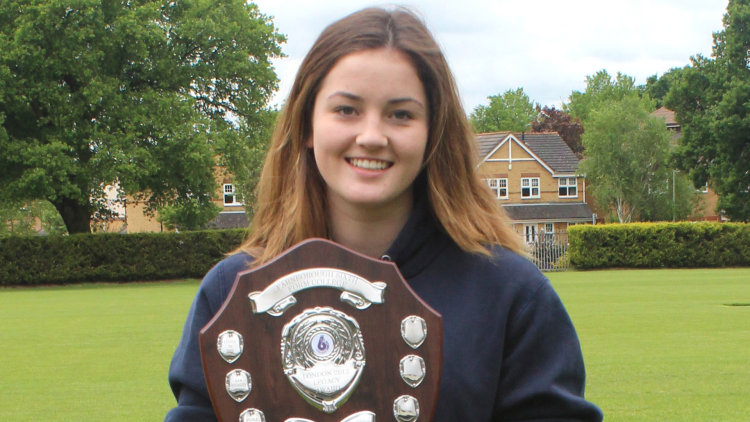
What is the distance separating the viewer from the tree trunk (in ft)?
108

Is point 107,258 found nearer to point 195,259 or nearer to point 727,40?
point 195,259

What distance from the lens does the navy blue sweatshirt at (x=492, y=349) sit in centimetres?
202

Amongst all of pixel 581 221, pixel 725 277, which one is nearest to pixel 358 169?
pixel 725 277

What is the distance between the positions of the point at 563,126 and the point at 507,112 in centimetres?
1615

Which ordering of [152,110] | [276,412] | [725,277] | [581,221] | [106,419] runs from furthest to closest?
1. [581,221]
2. [152,110]
3. [725,277]
4. [106,419]
5. [276,412]

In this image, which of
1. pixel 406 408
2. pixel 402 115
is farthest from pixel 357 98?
pixel 406 408

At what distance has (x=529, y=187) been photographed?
61.6 metres

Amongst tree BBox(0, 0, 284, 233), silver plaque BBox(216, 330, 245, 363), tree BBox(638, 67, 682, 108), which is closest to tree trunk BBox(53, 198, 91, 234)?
tree BBox(0, 0, 284, 233)

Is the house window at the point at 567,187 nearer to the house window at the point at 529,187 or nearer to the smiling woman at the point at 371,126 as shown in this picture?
the house window at the point at 529,187

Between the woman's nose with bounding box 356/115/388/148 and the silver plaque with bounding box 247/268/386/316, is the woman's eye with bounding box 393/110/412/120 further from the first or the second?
the silver plaque with bounding box 247/268/386/316

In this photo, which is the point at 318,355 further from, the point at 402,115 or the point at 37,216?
the point at 37,216

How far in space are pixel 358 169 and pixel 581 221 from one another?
6062cm

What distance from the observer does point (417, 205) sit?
232cm

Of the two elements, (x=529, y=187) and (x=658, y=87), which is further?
(x=658, y=87)
